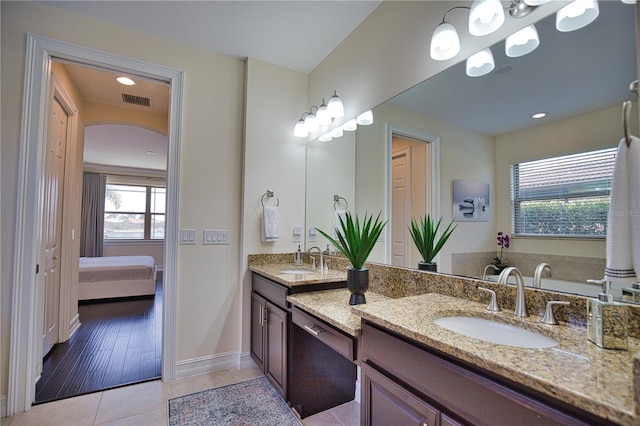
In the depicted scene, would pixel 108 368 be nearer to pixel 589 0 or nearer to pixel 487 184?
pixel 487 184

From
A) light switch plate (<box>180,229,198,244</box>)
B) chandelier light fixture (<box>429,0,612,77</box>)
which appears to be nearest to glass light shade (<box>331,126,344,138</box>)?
chandelier light fixture (<box>429,0,612,77</box>)

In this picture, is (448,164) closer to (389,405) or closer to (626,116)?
(626,116)

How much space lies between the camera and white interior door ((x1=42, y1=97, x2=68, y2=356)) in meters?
2.40

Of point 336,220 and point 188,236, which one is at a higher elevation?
point 336,220

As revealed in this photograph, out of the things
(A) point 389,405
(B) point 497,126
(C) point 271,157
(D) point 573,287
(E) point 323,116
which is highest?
(E) point 323,116

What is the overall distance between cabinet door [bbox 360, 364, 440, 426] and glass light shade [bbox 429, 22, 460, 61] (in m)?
1.50

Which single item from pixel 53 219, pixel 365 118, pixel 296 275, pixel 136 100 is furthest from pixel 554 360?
pixel 136 100

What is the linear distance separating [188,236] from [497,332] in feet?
6.99

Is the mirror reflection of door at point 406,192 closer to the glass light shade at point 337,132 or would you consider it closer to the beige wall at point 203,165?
the glass light shade at point 337,132

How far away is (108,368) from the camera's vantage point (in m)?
2.38

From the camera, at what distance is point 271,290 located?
6.70 ft

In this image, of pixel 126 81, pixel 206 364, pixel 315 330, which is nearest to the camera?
pixel 315 330

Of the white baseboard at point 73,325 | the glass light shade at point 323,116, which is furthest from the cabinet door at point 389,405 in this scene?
the white baseboard at point 73,325

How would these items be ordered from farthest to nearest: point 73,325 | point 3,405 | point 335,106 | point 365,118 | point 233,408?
1. point 73,325
2. point 335,106
3. point 365,118
4. point 233,408
5. point 3,405
